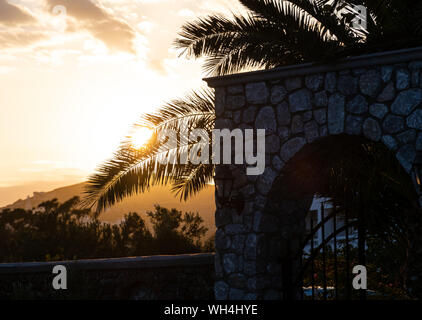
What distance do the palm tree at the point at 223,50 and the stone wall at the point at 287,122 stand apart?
7.37 ft

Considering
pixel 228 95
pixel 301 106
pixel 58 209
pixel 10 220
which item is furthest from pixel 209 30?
pixel 10 220

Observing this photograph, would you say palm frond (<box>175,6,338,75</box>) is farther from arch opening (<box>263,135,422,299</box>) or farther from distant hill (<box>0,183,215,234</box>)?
distant hill (<box>0,183,215,234</box>)

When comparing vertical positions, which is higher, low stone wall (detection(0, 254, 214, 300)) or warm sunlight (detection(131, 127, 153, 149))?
warm sunlight (detection(131, 127, 153, 149))

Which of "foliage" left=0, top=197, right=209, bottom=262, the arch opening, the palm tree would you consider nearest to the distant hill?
"foliage" left=0, top=197, right=209, bottom=262

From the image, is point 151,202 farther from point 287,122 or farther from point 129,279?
point 287,122

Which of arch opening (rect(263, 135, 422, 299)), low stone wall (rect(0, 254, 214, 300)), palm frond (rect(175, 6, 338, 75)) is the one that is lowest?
low stone wall (rect(0, 254, 214, 300))

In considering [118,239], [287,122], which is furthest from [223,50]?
[118,239]

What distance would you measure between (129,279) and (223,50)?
16.5 feet

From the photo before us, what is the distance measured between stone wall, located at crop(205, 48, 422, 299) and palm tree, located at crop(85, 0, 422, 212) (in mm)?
2246

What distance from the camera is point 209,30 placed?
11523mm

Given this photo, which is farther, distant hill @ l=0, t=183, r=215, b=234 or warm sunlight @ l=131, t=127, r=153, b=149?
distant hill @ l=0, t=183, r=215, b=234

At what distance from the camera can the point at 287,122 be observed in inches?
310

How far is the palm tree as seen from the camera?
1070 cm
